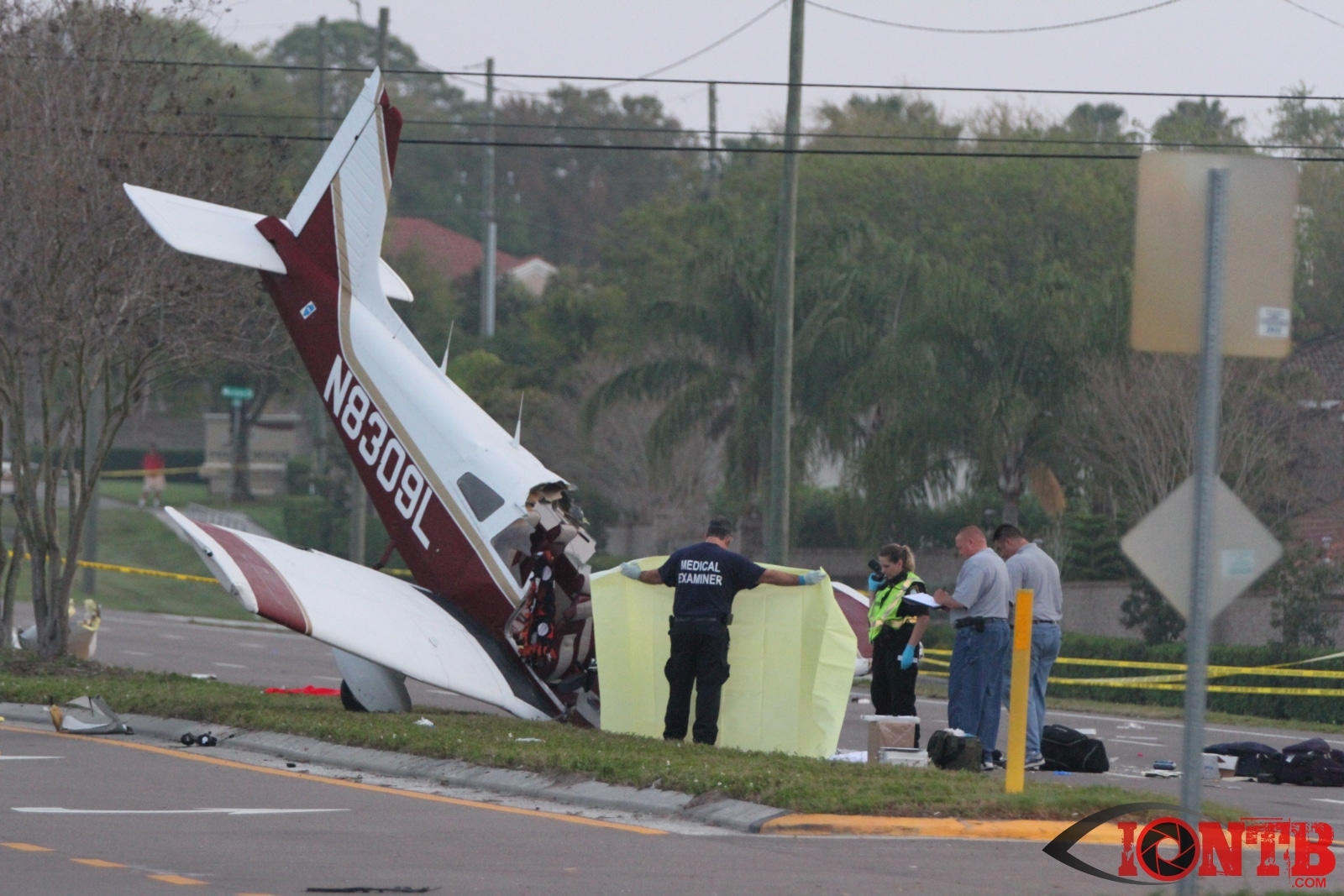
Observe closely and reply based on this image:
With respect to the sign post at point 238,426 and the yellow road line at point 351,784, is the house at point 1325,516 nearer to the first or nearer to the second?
the yellow road line at point 351,784

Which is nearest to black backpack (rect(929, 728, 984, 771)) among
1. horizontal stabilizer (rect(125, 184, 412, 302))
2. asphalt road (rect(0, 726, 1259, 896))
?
asphalt road (rect(0, 726, 1259, 896))

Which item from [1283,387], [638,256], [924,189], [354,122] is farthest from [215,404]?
[354,122]

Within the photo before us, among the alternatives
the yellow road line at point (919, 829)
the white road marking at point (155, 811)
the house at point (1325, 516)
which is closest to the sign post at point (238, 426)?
the house at point (1325, 516)

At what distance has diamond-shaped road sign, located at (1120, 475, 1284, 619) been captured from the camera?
6.26m

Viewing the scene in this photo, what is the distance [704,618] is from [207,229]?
7.09m

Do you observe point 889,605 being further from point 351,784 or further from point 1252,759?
point 351,784

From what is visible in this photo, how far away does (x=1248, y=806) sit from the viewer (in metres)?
12.0

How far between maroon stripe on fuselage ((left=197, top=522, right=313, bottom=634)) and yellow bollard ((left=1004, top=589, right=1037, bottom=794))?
5.03 meters

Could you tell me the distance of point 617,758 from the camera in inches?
443

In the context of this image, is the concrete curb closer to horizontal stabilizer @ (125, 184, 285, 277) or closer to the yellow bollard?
the yellow bollard

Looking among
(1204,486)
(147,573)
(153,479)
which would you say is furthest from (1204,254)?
(153,479)

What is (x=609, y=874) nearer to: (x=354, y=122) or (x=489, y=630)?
(x=489, y=630)

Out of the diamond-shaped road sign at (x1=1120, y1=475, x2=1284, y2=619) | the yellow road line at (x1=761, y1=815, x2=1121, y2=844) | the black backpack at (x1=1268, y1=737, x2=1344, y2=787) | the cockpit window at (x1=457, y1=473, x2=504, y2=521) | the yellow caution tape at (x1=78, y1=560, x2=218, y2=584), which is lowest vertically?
the yellow caution tape at (x1=78, y1=560, x2=218, y2=584)

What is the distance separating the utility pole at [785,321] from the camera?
2498 cm
